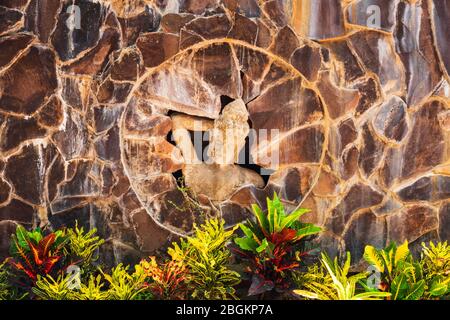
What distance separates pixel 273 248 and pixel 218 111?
123 cm

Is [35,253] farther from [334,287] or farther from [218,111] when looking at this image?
[334,287]

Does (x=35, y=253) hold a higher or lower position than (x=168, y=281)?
higher

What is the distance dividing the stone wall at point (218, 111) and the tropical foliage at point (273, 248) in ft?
1.74

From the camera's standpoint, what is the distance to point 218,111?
491 cm

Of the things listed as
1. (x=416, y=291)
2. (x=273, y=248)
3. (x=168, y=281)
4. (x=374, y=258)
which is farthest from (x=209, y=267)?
(x=416, y=291)

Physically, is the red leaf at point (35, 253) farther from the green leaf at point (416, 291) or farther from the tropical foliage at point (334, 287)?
the green leaf at point (416, 291)

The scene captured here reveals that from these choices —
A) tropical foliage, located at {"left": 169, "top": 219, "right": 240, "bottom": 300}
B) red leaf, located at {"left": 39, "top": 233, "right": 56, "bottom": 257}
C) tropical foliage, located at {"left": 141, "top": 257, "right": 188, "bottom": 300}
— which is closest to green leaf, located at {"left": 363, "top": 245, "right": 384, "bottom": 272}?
tropical foliage, located at {"left": 169, "top": 219, "right": 240, "bottom": 300}

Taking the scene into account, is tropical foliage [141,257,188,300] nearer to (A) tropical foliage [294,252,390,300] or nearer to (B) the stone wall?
(B) the stone wall

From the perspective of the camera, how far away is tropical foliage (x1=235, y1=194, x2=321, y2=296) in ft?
13.8

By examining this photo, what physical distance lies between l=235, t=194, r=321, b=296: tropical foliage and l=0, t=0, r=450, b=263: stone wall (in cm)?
53

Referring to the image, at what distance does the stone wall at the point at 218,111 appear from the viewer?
4770 mm

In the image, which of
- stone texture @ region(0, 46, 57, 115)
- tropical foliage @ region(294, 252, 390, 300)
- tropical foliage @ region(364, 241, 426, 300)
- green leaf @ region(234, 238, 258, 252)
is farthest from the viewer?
stone texture @ region(0, 46, 57, 115)

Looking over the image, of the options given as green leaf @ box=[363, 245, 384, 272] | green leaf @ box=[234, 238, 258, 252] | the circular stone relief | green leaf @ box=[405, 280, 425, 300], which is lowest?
green leaf @ box=[405, 280, 425, 300]
